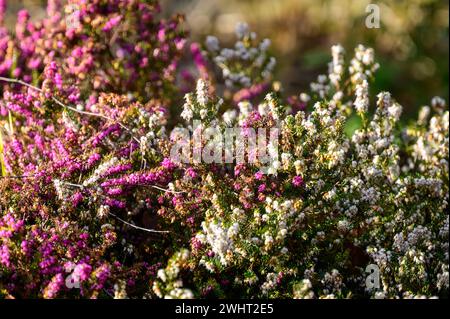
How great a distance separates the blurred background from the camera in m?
5.86

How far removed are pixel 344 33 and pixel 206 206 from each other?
415cm

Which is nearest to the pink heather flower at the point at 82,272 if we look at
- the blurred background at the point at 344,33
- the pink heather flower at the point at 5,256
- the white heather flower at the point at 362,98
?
the pink heather flower at the point at 5,256

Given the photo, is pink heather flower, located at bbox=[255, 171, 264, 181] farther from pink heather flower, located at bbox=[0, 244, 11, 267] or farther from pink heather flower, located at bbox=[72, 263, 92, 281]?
pink heather flower, located at bbox=[0, 244, 11, 267]

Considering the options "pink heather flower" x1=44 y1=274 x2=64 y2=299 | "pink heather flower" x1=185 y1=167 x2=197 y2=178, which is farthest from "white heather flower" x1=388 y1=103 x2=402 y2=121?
"pink heather flower" x1=44 y1=274 x2=64 y2=299

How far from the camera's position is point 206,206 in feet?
9.29

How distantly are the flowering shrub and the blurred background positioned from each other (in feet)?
8.29

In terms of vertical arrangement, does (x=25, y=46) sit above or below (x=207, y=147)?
above

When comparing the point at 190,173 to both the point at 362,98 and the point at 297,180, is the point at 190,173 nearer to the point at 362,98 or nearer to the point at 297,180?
the point at 297,180

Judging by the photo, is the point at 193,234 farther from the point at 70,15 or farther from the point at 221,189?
the point at 70,15

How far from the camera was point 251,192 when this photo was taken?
2.75 meters

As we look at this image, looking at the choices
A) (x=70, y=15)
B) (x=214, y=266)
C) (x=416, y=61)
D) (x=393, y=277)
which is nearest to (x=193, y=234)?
(x=214, y=266)

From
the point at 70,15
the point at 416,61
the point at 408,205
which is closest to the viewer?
the point at 408,205

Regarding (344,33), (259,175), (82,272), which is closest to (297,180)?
(259,175)

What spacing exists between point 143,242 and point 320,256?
864mm
